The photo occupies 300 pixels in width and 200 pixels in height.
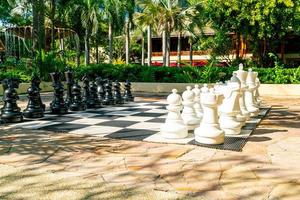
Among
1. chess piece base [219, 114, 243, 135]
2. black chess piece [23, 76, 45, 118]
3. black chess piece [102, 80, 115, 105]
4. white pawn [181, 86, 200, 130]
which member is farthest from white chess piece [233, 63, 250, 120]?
black chess piece [23, 76, 45, 118]

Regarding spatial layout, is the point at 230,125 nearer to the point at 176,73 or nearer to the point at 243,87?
the point at 243,87

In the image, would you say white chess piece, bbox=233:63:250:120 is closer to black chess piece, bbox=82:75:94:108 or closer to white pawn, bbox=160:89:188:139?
white pawn, bbox=160:89:188:139

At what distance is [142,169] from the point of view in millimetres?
2607

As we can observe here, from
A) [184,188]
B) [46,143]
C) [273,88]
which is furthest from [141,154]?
[273,88]

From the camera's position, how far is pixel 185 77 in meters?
12.1

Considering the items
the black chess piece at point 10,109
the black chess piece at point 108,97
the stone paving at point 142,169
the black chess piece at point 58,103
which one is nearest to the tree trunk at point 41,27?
the black chess piece at point 108,97

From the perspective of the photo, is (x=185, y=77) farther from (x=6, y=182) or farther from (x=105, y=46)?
(x=105, y=46)

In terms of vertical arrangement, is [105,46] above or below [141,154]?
above

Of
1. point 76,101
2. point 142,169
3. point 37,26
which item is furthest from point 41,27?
point 142,169

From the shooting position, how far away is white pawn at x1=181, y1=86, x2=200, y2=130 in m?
4.06

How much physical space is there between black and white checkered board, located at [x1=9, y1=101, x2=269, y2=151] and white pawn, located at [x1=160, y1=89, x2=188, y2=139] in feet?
0.26

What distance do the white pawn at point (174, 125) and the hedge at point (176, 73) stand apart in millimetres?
8384

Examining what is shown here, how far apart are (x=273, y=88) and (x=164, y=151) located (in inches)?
348

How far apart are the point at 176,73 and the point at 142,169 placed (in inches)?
393
